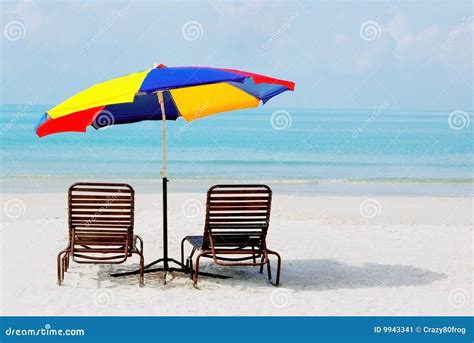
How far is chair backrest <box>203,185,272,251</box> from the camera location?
6.82 m

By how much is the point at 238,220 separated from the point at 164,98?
1771mm

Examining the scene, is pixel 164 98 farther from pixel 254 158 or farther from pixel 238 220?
pixel 254 158

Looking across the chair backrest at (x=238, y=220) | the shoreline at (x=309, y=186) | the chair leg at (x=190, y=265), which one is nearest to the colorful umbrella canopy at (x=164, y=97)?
the chair backrest at (x=238, y=220)

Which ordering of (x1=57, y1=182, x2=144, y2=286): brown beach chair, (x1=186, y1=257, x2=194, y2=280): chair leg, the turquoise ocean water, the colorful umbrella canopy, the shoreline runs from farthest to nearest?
the turquoise ocean water
the shoreline
(x1=186, y1=257, x2=194, y2=280): chair leg
(x1=57, y1=182, x2=144, y2=286): brown beach chair
the colorful umbrella canopy

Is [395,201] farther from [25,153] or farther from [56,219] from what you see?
[25,153]

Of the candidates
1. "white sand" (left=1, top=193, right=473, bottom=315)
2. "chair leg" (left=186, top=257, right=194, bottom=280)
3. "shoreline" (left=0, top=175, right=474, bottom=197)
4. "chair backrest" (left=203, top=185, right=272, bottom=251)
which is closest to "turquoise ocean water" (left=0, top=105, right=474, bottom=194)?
"shoreline" (left=0, top=175, right=474, bottom=197)

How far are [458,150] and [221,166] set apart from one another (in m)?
15.5

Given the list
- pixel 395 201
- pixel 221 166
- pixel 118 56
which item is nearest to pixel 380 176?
pixel 221 166

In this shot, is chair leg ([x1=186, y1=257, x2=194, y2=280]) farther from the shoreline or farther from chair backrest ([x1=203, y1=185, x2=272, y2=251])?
the shoreline

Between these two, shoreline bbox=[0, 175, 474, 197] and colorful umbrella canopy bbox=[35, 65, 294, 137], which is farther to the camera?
shoreline bbox=[0, 175, 474, 197]

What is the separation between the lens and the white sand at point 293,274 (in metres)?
6.47

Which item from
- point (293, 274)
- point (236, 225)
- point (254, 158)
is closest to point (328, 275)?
point (293, 274)

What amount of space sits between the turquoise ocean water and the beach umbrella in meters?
11.0

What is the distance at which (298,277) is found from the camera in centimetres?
773
